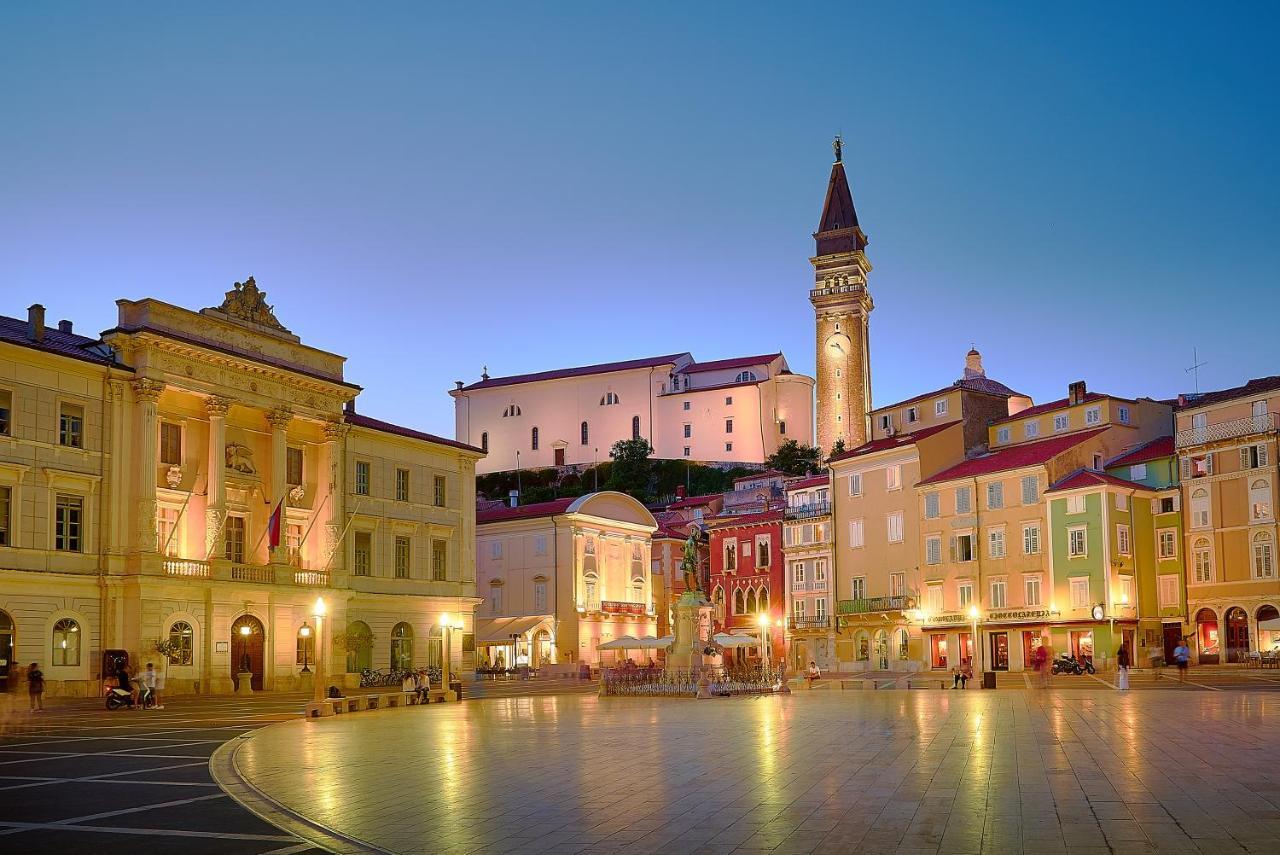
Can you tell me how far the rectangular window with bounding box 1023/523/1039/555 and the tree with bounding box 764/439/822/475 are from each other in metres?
56.8

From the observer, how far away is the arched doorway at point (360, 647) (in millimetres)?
58562

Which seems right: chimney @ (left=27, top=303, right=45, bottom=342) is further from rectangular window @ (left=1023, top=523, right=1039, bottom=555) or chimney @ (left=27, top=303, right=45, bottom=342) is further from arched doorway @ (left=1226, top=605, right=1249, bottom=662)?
arched doorway @ (left=1226, top=605, right=1249, bottom=662)

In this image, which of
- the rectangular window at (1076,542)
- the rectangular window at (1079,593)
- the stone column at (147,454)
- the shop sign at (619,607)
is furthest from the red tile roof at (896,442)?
the stone column at (147,454)

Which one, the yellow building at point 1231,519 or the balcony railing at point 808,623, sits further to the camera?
the balcony railing at point 808,623

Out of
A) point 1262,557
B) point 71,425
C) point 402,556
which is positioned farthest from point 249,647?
point 1262,557

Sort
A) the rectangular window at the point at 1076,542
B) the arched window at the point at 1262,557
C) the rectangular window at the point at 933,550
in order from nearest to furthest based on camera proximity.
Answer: the arched window at the point at 1262,557 < the rectangular window at the point at 1076,542 < the rectangular window at the point at 933,550

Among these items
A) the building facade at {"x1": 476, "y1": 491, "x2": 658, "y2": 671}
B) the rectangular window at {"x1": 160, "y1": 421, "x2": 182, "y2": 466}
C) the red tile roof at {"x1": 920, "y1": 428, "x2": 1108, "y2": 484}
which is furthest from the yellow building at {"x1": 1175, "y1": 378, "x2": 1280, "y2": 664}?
the rectangular window at {"x1": 160, "y1": 421, "x2": 182, "y2": 466}

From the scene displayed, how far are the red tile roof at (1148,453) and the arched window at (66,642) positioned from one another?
169 feet

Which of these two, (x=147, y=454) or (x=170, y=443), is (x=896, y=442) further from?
(x=147, y=454)

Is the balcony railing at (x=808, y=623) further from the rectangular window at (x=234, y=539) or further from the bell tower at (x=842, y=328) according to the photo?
the bell tower at (x=842, y=328)

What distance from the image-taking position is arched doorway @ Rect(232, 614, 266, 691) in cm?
5150

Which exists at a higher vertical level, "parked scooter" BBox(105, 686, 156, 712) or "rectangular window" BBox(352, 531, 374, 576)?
"rectangular window" BBox(352, 531, 374, 576)

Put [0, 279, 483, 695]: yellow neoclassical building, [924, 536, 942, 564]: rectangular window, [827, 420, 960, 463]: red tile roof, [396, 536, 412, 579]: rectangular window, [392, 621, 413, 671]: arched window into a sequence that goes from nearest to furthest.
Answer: [0, 279, 483, 695]: yellow neoclassical building → [392, 621, 413, 671]: arched window → [396, 536, 412, 579]: rectangular window → [924, 536, 942, 564]: rectangular window → [827, 420, 960, 463]: red tile roof

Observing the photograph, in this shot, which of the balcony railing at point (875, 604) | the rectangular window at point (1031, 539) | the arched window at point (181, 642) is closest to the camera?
the arched window at point (181, 642)
